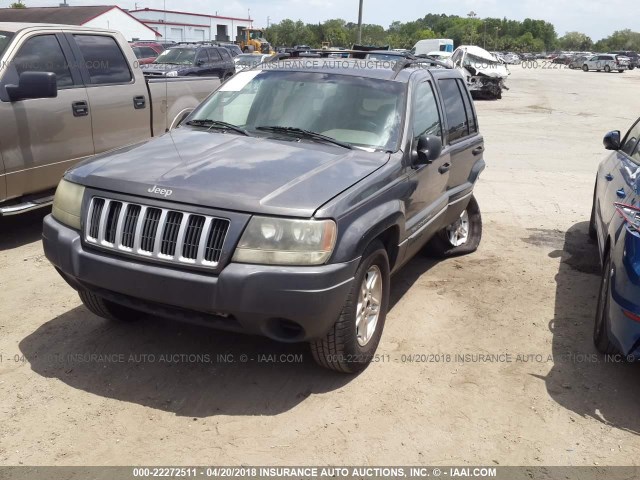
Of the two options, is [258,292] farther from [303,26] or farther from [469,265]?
[303,26]

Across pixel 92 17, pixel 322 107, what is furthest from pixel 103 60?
pixel 92 17

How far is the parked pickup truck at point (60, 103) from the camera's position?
568cm

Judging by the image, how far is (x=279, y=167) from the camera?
3.76 m

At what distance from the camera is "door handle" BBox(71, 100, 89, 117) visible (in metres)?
6.30

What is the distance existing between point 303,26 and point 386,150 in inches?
3874

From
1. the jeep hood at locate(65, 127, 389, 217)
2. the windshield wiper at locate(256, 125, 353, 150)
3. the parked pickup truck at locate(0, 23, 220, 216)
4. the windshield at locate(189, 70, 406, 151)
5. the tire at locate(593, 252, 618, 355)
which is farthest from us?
the parked pickup truck at locate(0, 23, 220, 216)

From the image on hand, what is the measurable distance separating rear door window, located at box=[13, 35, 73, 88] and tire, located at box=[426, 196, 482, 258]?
3.92 meters

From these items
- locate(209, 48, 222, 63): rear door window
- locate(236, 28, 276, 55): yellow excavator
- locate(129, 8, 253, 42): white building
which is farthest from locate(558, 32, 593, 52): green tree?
locate(209, 48, 222, 63): rear door window

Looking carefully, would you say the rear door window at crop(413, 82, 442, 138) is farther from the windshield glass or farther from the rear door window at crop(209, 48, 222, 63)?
the rear door window at crop(209, 48, 222, 63)

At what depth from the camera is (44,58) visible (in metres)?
6.20

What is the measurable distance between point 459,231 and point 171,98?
382 cm

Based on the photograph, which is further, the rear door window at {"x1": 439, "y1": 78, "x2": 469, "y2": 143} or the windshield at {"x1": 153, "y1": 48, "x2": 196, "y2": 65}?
the windshield at {"x1": 153, "y1": 48, "x2": 196, "y2": 65}

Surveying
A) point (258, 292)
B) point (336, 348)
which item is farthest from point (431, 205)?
point (258, 292)

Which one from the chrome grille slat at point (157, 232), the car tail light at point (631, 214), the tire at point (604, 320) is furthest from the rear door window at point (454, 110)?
the chrome grille slat at point (157, 232)
